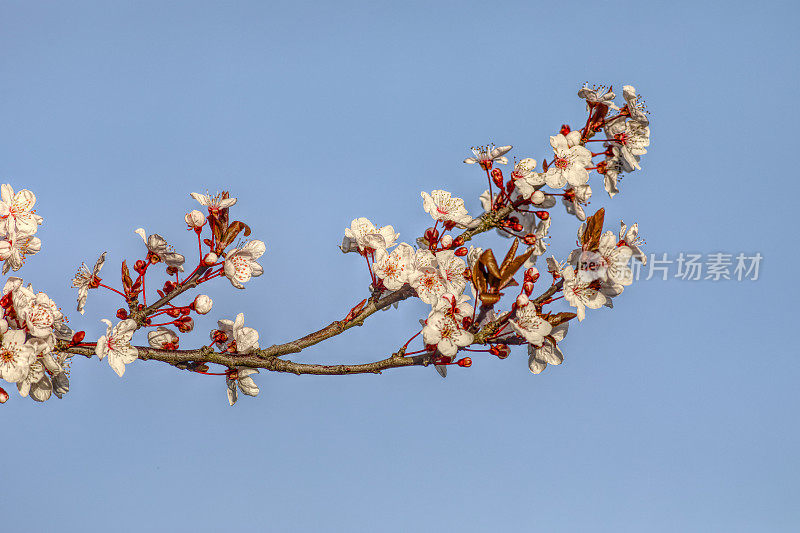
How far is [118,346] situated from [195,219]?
67cm

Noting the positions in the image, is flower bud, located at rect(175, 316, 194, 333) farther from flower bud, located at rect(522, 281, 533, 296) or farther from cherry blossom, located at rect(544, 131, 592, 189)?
cherry blossom, located at rect(544, 131, 592, 189)

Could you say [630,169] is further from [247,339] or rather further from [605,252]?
[247,339]

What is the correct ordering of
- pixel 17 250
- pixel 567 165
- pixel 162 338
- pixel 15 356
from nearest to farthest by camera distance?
pixel 15 356
pixel 567 165
pixel 162 338
pixel 17 250

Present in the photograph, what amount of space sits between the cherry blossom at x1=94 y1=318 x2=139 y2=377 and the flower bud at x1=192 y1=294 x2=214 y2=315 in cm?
29

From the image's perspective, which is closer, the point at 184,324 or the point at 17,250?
the point at 184,324

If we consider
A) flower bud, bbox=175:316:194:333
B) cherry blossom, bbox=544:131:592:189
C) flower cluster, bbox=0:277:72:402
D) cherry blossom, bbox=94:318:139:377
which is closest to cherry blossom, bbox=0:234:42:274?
flower cluster, bbox=0:277:72:402

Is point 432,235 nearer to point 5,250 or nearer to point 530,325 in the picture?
point 530,325

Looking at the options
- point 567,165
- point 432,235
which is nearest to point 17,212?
point 432,235


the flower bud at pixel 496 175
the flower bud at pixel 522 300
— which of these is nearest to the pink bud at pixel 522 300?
the flower bud at pixel 522 300

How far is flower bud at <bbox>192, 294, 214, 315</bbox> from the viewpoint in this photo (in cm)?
367

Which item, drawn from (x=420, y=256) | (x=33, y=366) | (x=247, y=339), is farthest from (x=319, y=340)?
(x=33, y=366)

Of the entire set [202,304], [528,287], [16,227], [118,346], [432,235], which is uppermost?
[432,235]

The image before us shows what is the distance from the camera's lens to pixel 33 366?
11.5ft

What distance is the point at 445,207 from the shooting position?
148 inches
